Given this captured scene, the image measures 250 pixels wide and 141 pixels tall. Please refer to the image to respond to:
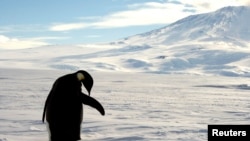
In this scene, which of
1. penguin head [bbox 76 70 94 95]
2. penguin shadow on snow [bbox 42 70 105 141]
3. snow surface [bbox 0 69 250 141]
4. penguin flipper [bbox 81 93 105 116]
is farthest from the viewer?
snow surface [bbox 0 69 250 141]

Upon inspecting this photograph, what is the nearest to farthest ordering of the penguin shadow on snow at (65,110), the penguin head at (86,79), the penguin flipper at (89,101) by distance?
the penguin head at (86,79) → the penguin shadow on snow at (65,110) → the penguin flipper at (89,101)

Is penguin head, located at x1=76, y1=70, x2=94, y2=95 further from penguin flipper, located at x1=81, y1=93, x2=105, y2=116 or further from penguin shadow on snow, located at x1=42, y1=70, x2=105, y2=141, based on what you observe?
penguin flipper, located at x1=81, y1=93, x2=105, y2=116

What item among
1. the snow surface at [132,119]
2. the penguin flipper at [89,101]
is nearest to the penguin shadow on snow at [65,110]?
the penguin flipper at [89,101]

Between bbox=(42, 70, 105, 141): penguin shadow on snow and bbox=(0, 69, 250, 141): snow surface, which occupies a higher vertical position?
bbox=(42, 70, 105, 141): penguin shadow on snow

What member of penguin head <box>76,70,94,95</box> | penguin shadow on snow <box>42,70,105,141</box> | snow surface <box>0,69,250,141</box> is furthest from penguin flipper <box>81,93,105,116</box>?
snow surface <box>0,69,250,141</box>

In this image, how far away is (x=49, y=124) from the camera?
3.60 m

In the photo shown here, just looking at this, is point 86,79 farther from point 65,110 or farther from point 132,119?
point 132,119

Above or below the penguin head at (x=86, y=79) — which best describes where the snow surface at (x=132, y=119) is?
below

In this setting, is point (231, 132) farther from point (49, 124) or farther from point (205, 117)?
point (205, 117)

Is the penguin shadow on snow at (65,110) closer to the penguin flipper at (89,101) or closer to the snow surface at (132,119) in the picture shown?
the penguin flipper at (89,101)

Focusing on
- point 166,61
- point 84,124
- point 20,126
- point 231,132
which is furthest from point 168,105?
point 166,61

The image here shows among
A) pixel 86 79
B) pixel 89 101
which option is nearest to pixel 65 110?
pixel 89 101

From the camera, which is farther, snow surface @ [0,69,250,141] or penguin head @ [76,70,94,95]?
snow surface @ [0,69,250,141]

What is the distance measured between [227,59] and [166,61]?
17.9 meters
